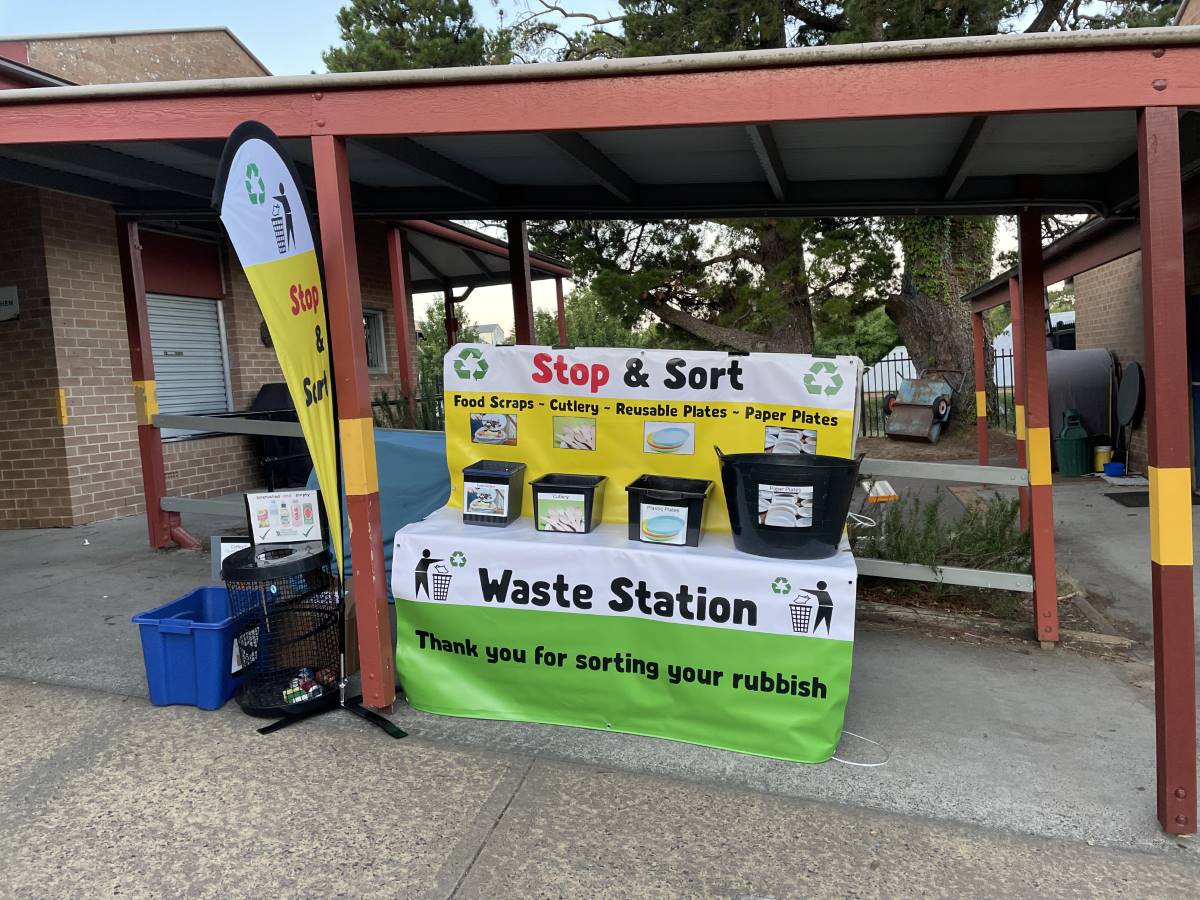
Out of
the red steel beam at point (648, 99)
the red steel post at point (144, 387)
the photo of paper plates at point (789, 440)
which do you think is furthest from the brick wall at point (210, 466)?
the photo of paper plates at point (789, 440)

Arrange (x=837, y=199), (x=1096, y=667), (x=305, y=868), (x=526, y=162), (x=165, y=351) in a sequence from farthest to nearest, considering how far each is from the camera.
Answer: (x=165, y=351)
(x=837, y=199)
(x=526, y=162)
(x=1096, y=667)
(x=305, y=868)

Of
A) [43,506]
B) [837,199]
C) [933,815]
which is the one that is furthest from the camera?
[43,506]

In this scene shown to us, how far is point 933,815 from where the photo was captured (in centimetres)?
294

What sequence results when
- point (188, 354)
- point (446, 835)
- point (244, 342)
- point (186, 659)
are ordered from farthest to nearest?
point (244, 342) < point (188, 354) < point (186, 659) < point (446, 835)

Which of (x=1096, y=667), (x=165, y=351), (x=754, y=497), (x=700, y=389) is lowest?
(x=1096, y=667)

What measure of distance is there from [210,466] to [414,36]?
12.3 metres

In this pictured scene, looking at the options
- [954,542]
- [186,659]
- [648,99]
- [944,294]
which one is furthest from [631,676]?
[944,294]

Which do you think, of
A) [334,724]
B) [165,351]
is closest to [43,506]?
[165,351]

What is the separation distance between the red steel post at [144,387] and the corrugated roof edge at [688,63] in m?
3.35

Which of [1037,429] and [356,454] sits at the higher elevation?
[356,454]

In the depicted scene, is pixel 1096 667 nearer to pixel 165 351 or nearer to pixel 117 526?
pixel 117 526

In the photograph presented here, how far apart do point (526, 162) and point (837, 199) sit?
2.08 metres

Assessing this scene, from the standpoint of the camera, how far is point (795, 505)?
3275 millimetres

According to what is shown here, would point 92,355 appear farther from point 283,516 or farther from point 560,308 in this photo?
point 560,308
